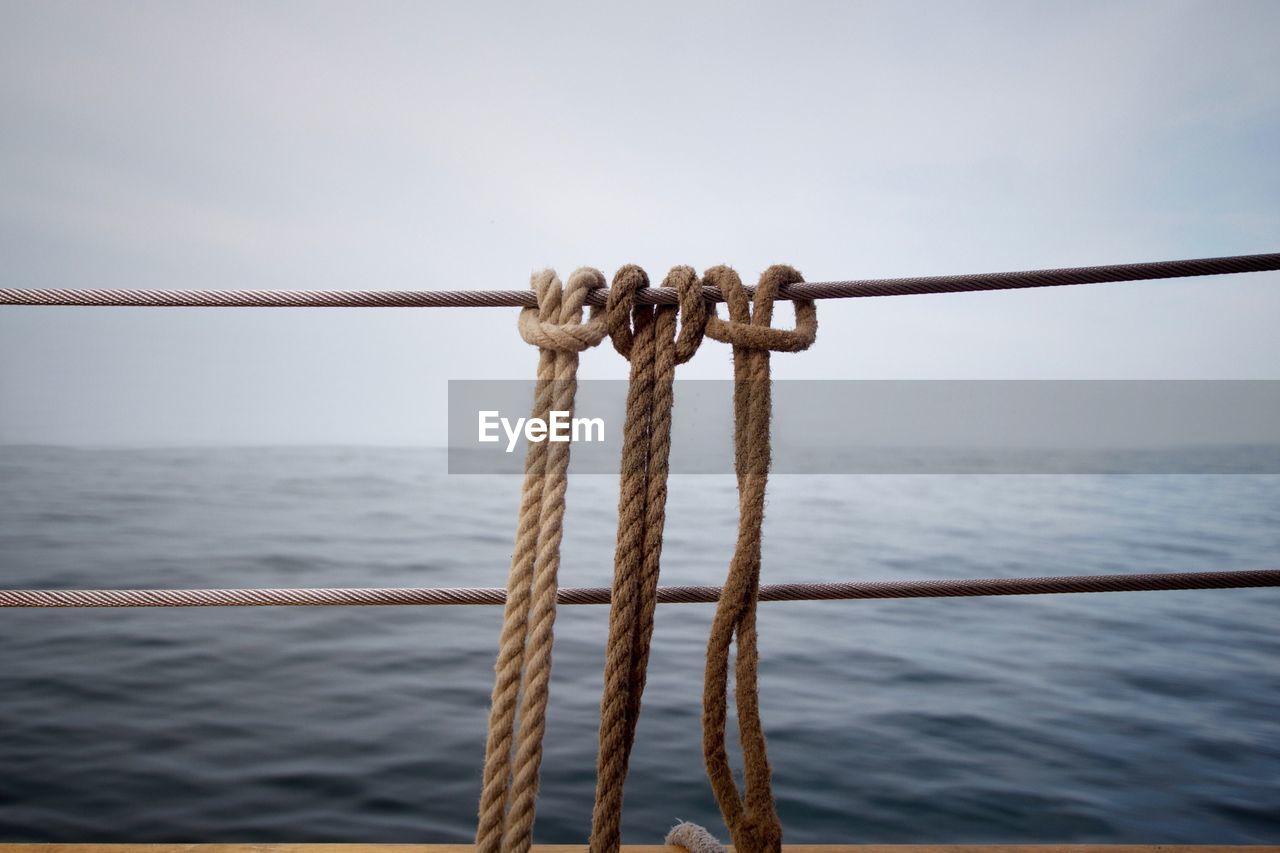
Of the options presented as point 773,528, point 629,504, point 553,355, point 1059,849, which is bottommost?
point 773,528

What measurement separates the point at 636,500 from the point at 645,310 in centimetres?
30

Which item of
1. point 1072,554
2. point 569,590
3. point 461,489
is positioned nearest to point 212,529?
point 461,489

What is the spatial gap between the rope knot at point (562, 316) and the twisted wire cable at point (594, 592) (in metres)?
0.38

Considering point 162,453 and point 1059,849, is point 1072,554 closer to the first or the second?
point 1059,849

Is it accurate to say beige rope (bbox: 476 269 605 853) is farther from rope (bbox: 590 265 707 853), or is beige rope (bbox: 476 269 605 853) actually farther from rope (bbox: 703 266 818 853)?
rope (bbox: 703 266 818 853)

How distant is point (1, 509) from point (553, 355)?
43.2 feet

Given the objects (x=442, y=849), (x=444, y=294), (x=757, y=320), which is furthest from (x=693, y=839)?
(x=444, y=294)

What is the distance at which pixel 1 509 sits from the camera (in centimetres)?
1079

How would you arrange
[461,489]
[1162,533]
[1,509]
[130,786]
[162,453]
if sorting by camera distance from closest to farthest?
[130,786]
[1,509]
[1162,533]
[461,489]
[162,453]

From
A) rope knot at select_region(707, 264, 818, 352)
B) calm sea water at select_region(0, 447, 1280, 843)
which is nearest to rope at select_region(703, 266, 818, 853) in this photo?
rope knot at select_region(707, 264, 818, 352)

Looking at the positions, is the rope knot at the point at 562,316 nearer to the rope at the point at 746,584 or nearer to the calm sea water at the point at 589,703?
the rope at the point at 746,584

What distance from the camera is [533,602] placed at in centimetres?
109

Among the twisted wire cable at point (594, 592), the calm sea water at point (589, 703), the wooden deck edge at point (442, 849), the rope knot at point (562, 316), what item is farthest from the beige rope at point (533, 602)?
the calm sea water at point (589, 703)

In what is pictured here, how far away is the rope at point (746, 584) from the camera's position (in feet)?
3.65
